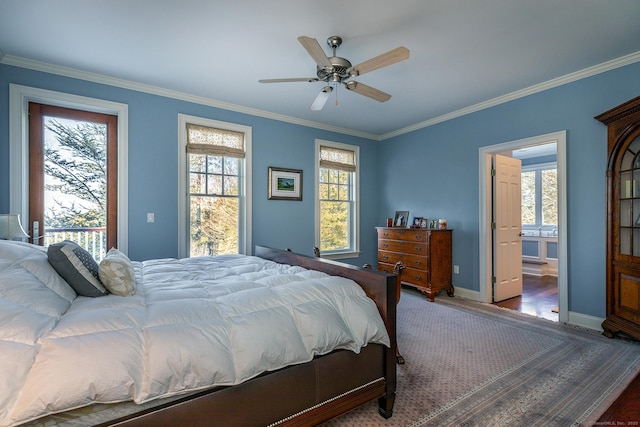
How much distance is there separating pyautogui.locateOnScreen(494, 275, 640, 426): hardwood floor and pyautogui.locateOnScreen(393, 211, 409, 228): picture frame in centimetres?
173

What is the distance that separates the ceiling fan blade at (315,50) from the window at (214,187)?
2.21 meters

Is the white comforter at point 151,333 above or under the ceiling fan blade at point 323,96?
under

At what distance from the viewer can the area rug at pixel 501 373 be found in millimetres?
1746

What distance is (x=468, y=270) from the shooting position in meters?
4.27

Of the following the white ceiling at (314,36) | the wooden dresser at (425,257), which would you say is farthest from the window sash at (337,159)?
the white ceiling at (314,36)

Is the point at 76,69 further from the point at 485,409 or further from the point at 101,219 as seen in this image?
the point at 485,409

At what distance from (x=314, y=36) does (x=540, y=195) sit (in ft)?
21.5

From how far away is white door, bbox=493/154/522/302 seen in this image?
4.11 metres

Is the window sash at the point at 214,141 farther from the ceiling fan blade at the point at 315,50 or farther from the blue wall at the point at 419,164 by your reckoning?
the ceiling fan blade at the point at 315,50

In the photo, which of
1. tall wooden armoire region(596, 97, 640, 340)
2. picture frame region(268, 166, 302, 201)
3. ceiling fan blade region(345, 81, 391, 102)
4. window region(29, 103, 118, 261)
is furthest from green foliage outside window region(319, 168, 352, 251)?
tall wooden armoire region(596, 97, 640, 340)

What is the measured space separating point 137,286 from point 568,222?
4097 millimetres

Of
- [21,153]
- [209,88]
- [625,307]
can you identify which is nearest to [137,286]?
[21,153]

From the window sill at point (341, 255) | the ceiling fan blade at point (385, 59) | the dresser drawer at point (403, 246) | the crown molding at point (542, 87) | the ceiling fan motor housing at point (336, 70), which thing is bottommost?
the window sill at point (341, 255)

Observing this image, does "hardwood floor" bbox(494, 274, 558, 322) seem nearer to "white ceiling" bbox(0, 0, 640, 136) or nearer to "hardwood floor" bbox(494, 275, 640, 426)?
"hardwood floor" bbox(494, 275, 640, 426)
